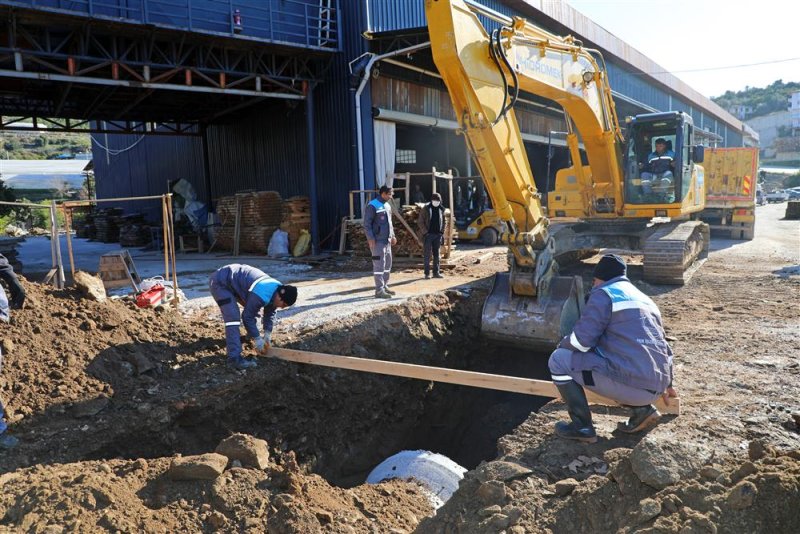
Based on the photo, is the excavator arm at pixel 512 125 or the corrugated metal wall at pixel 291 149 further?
the corrugated metal wall at pixel 291 149

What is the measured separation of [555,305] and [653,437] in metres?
3.00

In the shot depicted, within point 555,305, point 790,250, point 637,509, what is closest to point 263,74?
point 555,305

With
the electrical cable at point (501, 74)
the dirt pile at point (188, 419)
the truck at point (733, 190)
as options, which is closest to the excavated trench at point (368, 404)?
the dirt pile at point (188, 419)

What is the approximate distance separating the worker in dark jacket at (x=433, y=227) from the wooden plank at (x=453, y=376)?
5079 mm

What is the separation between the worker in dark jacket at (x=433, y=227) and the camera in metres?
10.4

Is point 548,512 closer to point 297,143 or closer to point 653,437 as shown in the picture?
point 653,437

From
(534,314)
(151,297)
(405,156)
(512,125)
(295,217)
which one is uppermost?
(405,156)

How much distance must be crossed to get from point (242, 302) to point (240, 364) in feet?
2.24

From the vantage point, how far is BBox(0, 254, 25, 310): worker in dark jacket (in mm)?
6043

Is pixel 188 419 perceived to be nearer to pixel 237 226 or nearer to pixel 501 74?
pixel 501 74

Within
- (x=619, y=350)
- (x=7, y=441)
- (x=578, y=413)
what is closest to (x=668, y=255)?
(x=578, y=413)

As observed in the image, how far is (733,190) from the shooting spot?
1798cm

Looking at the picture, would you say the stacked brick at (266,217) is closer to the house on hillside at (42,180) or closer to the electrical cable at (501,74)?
the electrical cable at (501,74)

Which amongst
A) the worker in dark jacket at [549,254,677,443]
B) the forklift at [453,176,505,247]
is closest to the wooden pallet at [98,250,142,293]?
the worker in dark jacket at [549,254,677,443]
